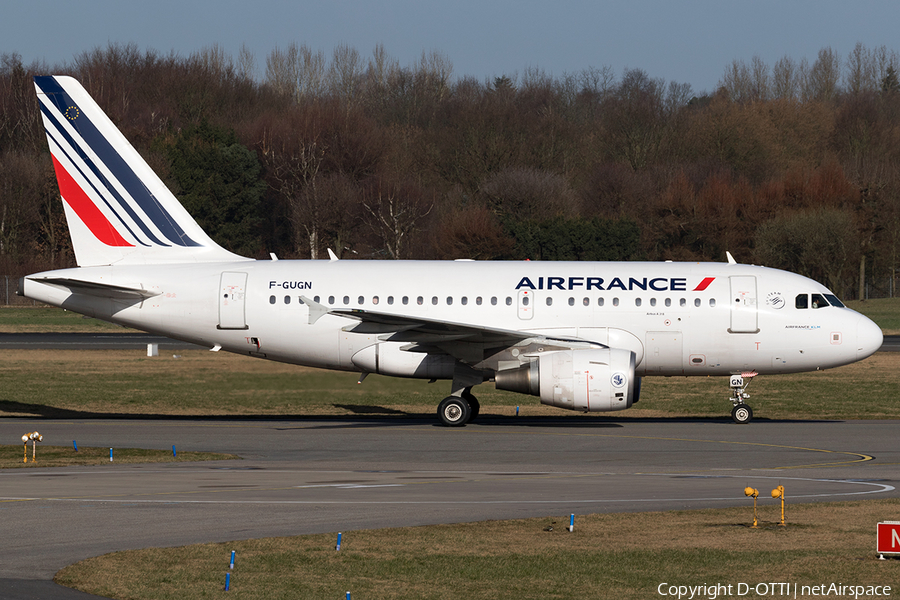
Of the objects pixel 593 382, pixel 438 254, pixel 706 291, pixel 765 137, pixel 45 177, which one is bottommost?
pixel 593 382

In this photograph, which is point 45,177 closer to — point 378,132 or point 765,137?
point 378,132

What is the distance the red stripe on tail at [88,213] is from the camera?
3008 centimetres

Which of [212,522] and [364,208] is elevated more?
[364,208]

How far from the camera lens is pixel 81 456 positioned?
22.4 m

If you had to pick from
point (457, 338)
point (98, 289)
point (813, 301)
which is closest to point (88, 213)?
point (98, 289)

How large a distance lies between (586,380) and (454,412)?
3.79m

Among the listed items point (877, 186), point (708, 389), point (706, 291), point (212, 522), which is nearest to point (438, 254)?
point (877, 186)

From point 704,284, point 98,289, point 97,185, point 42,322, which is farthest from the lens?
point 42,322

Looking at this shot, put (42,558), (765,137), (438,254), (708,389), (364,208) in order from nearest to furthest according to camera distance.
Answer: (42,558), (708,389), (438,254), (364,208), (765,137)

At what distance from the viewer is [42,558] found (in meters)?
12.8

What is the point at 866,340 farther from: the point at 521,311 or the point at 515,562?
the point at 515,562

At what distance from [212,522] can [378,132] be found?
100724 mm

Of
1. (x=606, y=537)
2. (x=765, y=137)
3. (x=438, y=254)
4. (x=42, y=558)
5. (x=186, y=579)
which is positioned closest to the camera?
(x=186, y=579)

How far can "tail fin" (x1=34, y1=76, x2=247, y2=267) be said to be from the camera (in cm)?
3005
